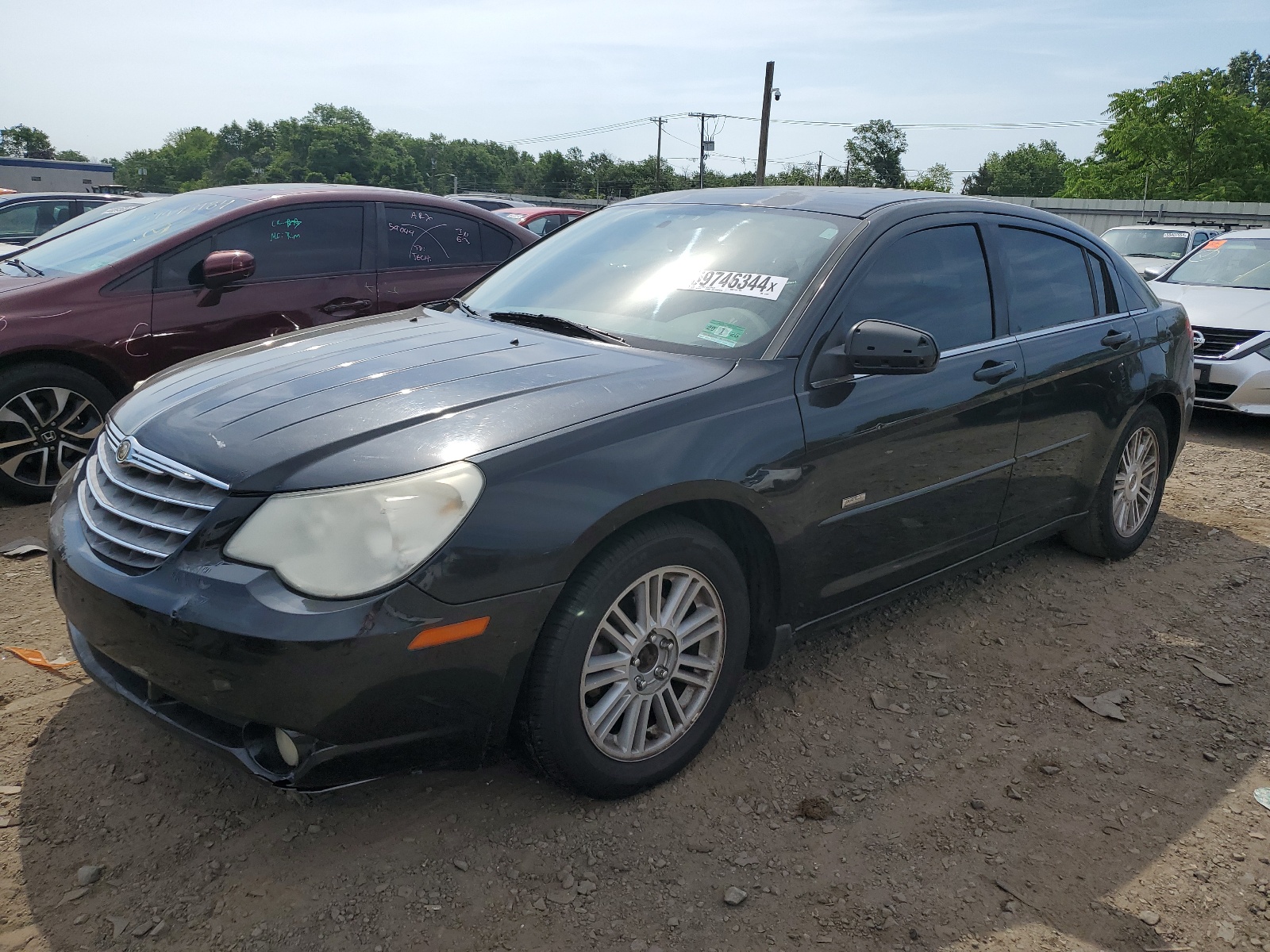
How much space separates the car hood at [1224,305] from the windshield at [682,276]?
536 cm

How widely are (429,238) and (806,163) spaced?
349ft

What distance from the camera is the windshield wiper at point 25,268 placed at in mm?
5277

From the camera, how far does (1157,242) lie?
1442 cm

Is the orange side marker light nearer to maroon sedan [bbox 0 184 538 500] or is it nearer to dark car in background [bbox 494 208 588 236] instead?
maroon sedan [bbox 0 184 538 500]

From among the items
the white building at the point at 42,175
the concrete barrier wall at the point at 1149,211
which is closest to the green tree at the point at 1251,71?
the concrete barrier wall at the point at 1149,211

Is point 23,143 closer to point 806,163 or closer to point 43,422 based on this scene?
point 806,163

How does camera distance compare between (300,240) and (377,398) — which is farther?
(300,240)

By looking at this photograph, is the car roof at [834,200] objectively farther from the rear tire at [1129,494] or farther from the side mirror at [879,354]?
the rear tire at [1129,494]

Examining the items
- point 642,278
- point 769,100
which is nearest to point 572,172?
point 769,100

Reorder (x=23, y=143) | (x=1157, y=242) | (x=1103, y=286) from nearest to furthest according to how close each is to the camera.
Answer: (x=1103, y=286), (x=1157, y=242), (x=23, y=143)

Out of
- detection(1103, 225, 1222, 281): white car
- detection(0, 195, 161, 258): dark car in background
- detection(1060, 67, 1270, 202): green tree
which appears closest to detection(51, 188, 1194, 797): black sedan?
detection(0, 195, 161, 258): dark car in background

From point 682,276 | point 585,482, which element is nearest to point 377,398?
point 585,482

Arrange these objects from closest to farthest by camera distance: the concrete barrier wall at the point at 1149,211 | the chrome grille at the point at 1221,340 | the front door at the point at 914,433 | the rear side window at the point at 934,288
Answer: the front door at the point at 914,433 → the rear side window at the point at 934,288 → the chrome grille at the point at 1221,340 → the concrete barrier wall at the point at 1149,211

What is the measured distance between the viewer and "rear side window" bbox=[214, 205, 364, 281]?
550cm
